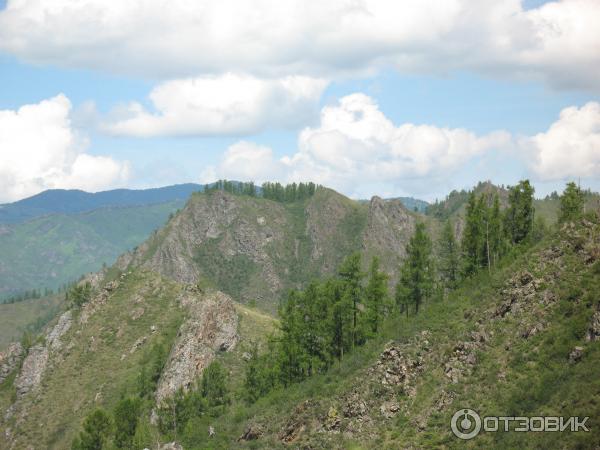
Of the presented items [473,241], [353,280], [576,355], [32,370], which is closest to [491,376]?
[576,355]

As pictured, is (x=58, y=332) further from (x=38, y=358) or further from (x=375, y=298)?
(x=375, y=298)

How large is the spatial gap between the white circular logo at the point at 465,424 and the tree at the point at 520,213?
52534 mm

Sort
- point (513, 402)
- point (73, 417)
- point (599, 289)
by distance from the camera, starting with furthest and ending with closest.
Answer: point (73, 417)
point (599, 289)
point (513, 402)

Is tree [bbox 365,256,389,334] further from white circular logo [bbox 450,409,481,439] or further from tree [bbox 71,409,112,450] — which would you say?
tree [bbox 71,409,112,450]

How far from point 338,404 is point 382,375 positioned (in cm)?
555

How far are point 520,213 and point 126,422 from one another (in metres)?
75.9

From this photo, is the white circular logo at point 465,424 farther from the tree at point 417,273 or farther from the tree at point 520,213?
the tree at point 520,213

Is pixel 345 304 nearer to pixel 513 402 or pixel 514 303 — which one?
pixel 514 303

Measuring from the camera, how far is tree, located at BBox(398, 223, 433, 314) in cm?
7788

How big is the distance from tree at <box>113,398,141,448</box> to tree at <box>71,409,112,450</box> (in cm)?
231

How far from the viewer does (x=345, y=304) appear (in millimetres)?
68562

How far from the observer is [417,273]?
77.9 metres

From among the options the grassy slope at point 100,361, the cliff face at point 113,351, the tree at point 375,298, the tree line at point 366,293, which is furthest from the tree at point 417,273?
the grassy slope at point 100,361

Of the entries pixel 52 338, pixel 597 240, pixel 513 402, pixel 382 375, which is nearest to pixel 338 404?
pixel 382 375
